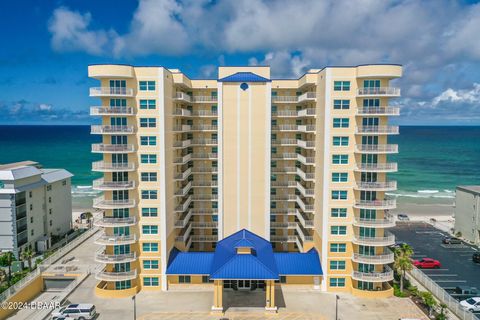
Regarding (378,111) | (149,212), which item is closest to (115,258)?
(149,212)

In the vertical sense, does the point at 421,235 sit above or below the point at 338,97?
below

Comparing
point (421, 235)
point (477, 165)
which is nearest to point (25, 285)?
point (421, 235)

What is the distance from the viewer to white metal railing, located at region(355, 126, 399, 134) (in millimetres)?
41406

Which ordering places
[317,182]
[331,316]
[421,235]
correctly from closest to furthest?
[331,316] → [317,182] → [421,235]

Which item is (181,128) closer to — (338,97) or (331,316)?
(338,97)

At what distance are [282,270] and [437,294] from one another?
683 inches

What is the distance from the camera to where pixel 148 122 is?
139ft

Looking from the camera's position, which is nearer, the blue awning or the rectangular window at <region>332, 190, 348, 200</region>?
the rectangular window at <region>332, 190, 348, 200</region>

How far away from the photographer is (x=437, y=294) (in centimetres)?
4228

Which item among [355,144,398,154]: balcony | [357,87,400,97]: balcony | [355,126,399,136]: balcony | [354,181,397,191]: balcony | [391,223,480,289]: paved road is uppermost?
[357,87,400,97]: balcony

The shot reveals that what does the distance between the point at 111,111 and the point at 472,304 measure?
43.5 meters

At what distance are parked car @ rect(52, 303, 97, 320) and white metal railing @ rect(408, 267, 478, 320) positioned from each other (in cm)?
3621

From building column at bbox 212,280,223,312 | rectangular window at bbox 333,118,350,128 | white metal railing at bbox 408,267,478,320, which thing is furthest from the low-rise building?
building column at bbox 212,280,223,312

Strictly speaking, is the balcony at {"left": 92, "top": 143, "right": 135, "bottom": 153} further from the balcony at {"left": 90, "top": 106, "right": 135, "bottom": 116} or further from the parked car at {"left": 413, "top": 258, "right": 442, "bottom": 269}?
the parked car at {"left": 413, "top": 258, "right": 442, "bottom": 269}
